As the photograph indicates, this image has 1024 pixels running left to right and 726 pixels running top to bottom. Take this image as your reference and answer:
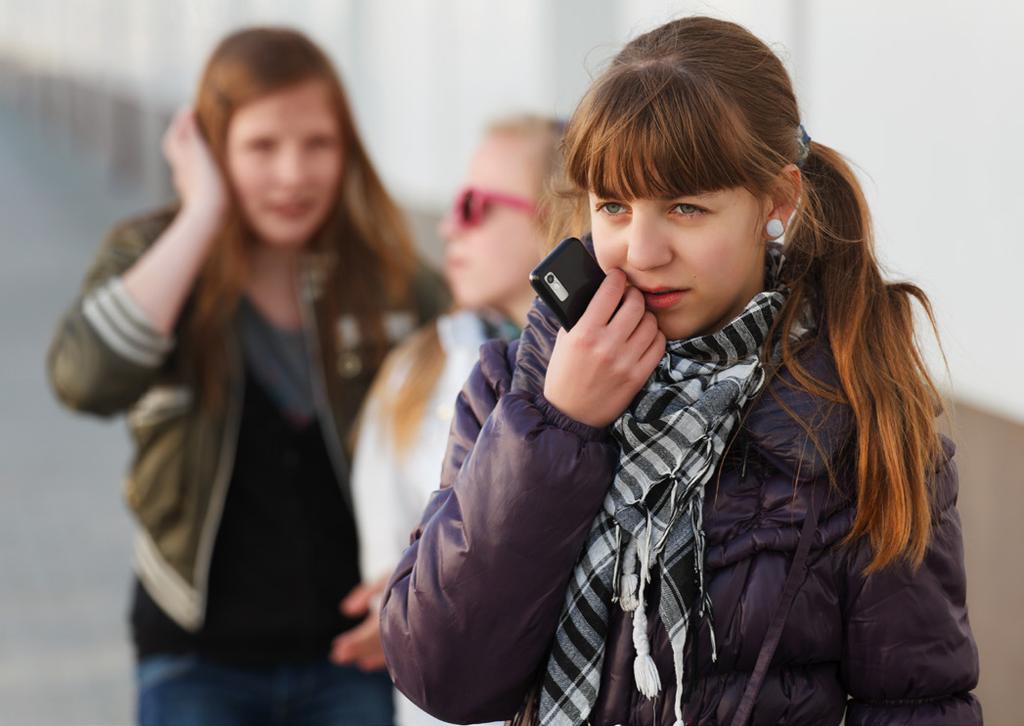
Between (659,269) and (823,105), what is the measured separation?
1.84 m

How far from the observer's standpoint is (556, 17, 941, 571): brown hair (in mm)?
1807

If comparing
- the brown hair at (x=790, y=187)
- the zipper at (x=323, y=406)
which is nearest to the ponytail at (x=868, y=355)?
the brown hair at (x=790, y=187)

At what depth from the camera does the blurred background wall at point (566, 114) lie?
3012 millimetres

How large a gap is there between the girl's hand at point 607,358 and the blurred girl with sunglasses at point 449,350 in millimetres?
1250

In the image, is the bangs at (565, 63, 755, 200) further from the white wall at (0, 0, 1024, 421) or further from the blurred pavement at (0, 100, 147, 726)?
the blurred pavement at (0, 100, 147, 726)

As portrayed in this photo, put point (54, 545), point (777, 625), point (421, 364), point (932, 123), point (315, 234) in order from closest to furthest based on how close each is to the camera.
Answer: point (777, 625) → point (932, 123) → point (421, 364) → point (315, 234) → point (54, 545)

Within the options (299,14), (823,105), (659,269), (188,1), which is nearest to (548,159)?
(823,105)

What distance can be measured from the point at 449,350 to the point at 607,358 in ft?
4.57

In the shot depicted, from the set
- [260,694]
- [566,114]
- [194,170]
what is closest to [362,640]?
[260,694]

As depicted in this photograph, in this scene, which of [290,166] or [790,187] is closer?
[790,187]

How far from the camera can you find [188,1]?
16.5m

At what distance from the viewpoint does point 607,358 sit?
6.09ft

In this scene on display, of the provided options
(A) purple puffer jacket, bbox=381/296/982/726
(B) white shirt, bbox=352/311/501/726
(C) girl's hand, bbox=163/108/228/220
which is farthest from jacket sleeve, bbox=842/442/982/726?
(C) girl's hand, bbox=163/108/228/220

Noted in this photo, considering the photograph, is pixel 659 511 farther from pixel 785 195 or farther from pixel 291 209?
pixel 291 209
